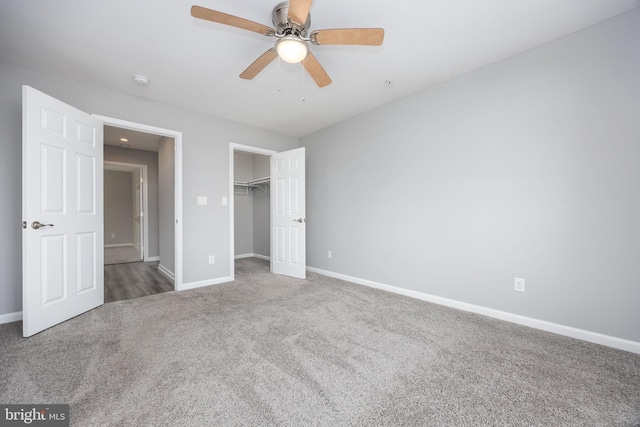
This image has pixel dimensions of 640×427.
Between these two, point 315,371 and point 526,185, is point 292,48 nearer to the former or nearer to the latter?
point 315,371

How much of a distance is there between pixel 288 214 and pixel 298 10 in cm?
299

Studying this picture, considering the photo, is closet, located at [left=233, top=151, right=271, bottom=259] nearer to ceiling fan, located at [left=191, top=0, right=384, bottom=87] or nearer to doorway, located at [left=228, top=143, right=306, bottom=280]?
doorway, located at [left=228, top=143, right=306, bottom=280]

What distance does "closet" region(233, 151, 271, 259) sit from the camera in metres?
5.80

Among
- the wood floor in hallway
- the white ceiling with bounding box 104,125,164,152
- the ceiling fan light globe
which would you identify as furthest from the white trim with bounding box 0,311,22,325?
the ceiling fan light globe

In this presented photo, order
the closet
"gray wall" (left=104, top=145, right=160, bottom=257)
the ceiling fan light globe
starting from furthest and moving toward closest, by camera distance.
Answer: the closet
"gray wall" (left=104, top=145, right=160, bottom=257)
the ceiling fan light globe

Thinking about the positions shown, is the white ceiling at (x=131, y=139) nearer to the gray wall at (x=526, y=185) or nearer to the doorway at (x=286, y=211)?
the doorway at (x=286, y=211)

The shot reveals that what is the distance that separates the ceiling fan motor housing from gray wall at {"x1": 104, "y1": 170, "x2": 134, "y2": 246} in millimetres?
8142

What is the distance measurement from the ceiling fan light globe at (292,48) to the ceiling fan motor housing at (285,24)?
2.8 inches

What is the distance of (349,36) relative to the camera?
167 centimetres

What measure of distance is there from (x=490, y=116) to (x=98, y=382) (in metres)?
3.73

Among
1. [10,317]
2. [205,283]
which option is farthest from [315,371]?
[10,317]

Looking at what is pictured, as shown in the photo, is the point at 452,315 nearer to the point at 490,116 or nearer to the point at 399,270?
the point at 399,270

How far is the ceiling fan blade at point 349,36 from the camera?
160cm

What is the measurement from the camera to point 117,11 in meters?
1.85
